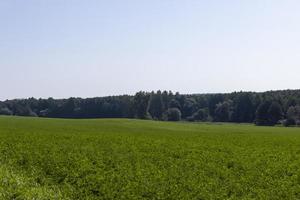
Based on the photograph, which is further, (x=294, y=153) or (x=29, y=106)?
(x=29, y=106)

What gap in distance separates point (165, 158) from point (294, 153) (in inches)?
441

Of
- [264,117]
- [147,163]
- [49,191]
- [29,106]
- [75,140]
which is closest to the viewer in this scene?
[49,191]

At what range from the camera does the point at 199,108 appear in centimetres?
19688

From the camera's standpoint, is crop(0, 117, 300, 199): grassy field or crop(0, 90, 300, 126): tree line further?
crop(0, 90, 300, 126): tree line

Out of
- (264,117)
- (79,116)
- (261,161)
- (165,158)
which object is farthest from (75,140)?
(79,116)

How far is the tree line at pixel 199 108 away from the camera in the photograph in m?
141

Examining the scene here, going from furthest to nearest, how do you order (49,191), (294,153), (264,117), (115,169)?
1. (264,117)
2. (294,153)
3. (115,169)
4. (49,191)

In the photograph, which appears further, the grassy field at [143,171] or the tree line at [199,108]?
the tree line at [199,108]

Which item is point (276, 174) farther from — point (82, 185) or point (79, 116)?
point (79, 116)

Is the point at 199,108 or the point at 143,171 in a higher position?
the point at 199,108

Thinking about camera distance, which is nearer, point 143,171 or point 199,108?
point 143,171

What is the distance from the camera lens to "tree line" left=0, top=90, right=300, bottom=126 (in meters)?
141

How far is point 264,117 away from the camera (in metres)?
141

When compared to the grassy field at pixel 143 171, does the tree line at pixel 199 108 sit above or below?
above
